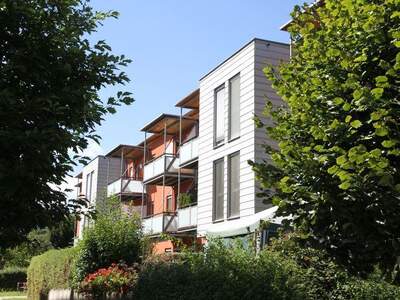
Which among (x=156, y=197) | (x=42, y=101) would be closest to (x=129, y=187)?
(x=156, y=197)

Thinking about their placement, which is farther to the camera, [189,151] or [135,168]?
[135,168]

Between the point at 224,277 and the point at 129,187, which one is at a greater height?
the point at 129,187

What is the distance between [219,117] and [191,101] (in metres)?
5.67

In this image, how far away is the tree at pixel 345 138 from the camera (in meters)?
5.29

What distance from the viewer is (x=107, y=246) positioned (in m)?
20.9

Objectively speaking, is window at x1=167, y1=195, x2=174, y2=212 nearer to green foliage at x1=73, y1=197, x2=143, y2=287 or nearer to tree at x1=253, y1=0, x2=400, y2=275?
green foliage at x1=73, y1=197, x2=143, y2=287

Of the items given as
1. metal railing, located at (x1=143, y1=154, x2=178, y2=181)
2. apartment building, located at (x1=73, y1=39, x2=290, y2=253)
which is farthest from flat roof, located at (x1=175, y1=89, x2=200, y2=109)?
metal railing, located at (x1=143, y1=154, x2=178, y2=181)

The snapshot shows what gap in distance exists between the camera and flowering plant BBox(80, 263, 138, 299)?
16.5 meters

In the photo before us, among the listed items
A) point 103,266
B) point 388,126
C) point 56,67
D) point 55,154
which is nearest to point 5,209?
point 55,154

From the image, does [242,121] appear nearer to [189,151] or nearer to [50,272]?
Answer: [189,151]

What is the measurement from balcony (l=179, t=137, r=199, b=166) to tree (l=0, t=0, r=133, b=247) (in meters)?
17.9

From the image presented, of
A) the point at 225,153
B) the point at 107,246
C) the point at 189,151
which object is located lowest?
the point at 107,246

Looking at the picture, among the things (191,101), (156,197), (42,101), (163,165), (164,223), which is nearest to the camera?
(42,101)

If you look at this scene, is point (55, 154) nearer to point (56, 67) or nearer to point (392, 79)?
point (56, 67)
